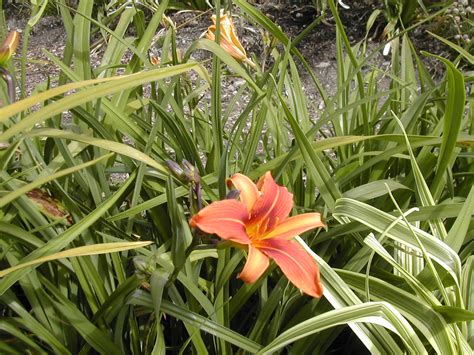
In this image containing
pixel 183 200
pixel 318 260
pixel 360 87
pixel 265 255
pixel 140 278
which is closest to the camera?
pixel 265 255

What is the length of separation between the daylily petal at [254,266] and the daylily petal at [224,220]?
0.8 inches

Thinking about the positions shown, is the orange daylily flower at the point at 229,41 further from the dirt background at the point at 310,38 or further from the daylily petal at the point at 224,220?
the dirt background at the point at 310,38

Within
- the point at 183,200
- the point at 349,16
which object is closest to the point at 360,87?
the point at 183,200

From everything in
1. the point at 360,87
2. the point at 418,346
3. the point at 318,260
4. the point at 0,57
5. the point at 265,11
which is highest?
the point at 265,11

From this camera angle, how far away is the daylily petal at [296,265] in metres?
0.78

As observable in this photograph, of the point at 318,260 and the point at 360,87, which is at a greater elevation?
the point at 360,87

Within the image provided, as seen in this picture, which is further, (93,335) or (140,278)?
(93,335)

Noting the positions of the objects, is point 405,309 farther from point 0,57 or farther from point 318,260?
point 0,57

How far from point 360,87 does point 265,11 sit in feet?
7.46

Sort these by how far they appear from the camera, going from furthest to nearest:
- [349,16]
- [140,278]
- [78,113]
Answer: [349,16] → [78,113] → [140,278]

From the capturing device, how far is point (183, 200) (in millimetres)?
1279

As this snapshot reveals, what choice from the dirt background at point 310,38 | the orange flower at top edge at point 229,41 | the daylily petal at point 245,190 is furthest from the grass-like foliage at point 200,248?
the dirt background at point 310,38

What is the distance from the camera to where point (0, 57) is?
1.11 m

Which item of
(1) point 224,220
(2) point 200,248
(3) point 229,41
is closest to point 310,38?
(3) point 229,41
